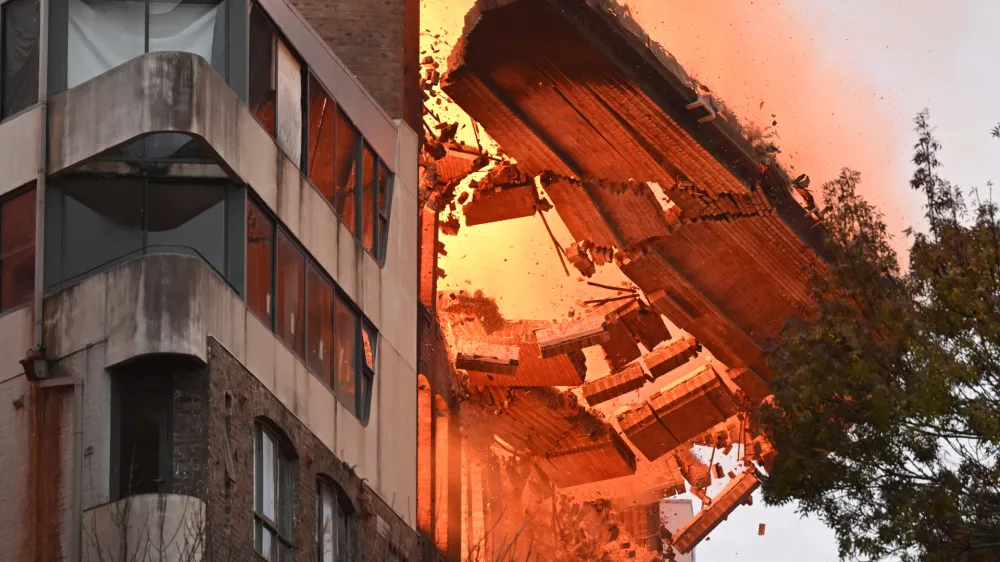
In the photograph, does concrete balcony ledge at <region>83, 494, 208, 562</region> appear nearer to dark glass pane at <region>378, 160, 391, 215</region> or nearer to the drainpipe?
the drainpipe

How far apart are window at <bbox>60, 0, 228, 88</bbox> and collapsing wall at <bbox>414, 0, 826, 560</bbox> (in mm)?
8539

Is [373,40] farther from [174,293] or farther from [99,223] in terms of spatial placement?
[174,293]

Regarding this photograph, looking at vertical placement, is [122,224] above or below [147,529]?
above

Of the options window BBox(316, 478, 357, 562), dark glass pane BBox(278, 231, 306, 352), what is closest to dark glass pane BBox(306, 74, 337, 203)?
dark glass pane BBox(278, 231, 306, 352)

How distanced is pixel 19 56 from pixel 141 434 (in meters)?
5.24

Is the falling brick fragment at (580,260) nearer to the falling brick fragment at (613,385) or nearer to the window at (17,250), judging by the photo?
the falling brick fragment at (613,385)

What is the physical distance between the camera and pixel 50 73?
2467cm

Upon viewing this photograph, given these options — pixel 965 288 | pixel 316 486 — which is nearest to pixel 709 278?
pixel 316 486

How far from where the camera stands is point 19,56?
986 inches

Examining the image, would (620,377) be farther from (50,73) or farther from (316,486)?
(50,73)

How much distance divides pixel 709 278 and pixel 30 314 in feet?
58.6

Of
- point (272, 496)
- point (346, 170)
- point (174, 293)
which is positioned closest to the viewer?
point (174, 293)

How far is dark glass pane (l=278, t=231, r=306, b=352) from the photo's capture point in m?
26.0

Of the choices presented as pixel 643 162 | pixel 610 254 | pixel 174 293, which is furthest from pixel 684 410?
pixel 174 293
